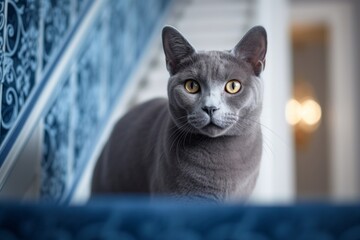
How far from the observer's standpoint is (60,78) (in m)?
1.36

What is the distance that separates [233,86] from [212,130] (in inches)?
4.5

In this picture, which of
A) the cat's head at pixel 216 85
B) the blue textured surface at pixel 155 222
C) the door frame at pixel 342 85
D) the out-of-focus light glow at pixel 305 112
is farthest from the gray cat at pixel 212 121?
the out-of-focus light glow at pixel 305 112

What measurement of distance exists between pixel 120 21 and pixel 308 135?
4597mm

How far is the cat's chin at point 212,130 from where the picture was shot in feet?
3.13

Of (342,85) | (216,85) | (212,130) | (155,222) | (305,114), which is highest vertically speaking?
(342,85)

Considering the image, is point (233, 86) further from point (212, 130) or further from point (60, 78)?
point (60, 78)

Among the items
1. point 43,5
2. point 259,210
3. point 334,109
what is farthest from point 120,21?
point 334,109

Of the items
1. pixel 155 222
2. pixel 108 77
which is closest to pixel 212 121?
pixel 155 222

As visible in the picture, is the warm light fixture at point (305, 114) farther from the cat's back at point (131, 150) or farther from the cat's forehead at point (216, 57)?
the cat's forehead at point (216, 57)

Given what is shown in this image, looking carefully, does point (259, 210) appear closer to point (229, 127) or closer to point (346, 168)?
point (229, 127)

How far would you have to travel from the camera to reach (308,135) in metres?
6.15

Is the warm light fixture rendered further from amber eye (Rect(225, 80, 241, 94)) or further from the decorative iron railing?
amber eye (Rect(225, 80, 241, 94))

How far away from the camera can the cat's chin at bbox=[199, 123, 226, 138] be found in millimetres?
954

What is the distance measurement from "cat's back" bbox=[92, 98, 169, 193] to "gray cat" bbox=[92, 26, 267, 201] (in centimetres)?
15
